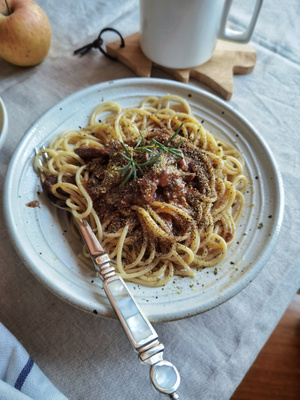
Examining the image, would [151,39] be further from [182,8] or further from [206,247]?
[206,247]

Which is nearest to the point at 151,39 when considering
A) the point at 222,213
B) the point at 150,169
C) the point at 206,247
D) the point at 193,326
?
the point at 150,169

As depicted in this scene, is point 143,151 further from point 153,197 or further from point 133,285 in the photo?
point 133,285

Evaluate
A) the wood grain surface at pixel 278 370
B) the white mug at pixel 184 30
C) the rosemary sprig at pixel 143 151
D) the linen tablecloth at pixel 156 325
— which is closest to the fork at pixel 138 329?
the linen tablecloth at pixel 156 325

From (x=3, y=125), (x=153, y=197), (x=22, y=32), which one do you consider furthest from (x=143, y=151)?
(x=22, y=32)

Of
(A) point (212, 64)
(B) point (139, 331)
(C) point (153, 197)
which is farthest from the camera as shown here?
(A) point (212, 64)

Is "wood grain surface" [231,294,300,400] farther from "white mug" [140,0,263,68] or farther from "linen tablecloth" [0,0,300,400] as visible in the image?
"white mug" [140,0,263,68]

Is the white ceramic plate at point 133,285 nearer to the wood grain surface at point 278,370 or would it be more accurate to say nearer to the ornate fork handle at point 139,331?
the ornate fork handle at point 139,331

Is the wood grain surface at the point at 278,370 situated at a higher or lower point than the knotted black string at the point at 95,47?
lower
